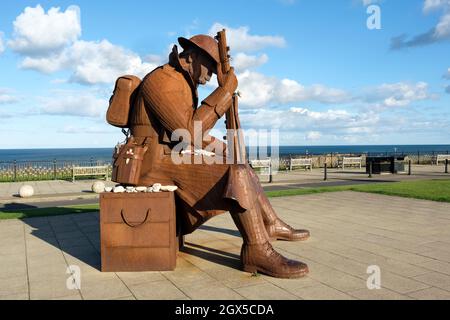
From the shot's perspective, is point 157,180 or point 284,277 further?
point 157,180

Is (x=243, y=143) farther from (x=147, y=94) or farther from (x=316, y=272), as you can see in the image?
(x=316, y=272)

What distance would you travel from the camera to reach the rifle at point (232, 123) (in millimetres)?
4656

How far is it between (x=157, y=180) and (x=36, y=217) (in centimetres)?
516

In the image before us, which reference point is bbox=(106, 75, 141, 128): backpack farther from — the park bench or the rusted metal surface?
the park bench

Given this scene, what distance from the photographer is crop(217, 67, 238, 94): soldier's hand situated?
15.2ft

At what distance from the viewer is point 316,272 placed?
14.2ft

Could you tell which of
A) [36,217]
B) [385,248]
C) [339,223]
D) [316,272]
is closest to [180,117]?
[316,272]

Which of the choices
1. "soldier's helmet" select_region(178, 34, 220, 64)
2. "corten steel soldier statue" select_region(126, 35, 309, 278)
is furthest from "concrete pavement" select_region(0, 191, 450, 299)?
"soldier's helmet" select_region(178, 34, 220, 64)

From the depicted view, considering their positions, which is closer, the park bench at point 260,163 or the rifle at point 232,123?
the rifle at point 232,123

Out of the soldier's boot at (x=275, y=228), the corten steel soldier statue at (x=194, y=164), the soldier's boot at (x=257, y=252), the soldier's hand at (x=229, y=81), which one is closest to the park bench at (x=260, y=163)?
the soldier's boot at (x=275, y=228)

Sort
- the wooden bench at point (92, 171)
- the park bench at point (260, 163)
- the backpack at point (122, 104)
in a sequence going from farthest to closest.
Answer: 1. the park bench at point (260, 163)
2. the wooden bench at point (92, 171)
3. the backpack at point (122, 104)

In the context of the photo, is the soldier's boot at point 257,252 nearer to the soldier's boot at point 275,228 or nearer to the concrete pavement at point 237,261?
the concrete pavement at point 237,261

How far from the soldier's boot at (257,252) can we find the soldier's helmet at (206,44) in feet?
5.92

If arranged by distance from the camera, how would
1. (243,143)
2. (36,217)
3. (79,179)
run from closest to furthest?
(243,143) < (36,217) < (79,179)
